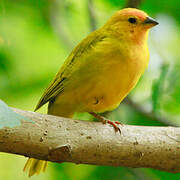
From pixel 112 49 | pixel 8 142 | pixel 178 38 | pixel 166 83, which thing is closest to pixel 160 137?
pixel 112 49

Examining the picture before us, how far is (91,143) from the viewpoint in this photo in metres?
3.30

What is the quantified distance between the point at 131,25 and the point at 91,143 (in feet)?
6.11

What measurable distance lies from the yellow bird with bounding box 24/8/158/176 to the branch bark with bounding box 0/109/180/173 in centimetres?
42

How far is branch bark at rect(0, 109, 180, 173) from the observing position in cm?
302

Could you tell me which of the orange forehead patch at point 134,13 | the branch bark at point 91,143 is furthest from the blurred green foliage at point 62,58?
the branch bark at point 91,143

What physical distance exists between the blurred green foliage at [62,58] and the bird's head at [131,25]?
18.5 inches

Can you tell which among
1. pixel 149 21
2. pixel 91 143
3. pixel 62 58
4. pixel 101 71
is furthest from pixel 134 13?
pixel 62 58

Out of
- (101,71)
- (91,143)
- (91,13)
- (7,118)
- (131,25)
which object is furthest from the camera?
(91,13)

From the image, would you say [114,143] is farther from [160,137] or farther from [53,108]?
[53,108]

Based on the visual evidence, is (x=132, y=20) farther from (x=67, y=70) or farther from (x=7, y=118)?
(x=7, y=118)

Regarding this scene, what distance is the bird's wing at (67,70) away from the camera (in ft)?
14.2

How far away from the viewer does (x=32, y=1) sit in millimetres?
5562

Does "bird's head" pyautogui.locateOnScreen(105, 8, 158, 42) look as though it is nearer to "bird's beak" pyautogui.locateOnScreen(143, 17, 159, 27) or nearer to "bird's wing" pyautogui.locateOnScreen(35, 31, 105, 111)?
"bird's beak" pyautogui.locateOnScreen(143, 17, 159, 27)

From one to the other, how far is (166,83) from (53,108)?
1.55m
